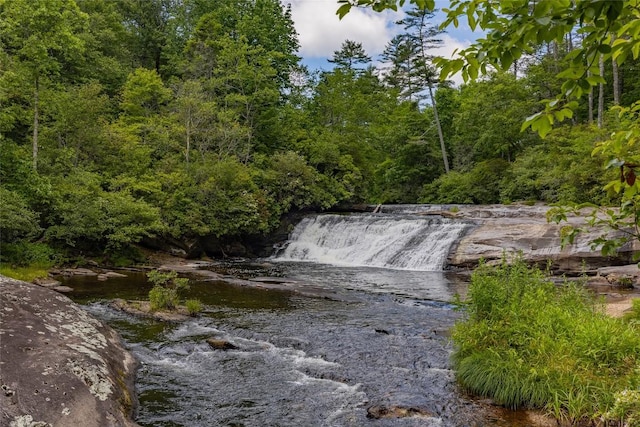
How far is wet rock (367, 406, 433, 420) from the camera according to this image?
18.3 ft

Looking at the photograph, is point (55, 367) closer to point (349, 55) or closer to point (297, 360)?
point (297, 360)

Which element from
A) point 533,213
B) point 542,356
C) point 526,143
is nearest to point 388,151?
point 526,143

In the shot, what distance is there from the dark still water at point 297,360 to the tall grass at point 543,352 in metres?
0.52

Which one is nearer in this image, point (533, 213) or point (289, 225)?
point (533, 213)

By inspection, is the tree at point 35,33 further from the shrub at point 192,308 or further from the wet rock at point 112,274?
the shrub at point 192,308

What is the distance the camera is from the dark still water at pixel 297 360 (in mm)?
5680

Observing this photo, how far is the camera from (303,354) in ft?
26.4

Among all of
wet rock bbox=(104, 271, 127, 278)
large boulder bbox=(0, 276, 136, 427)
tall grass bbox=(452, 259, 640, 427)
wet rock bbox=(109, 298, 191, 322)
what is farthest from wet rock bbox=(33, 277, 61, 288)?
tall grass bbox=(452, 259, 640, 427)

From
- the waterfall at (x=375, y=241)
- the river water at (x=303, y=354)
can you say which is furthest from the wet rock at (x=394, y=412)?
the waterfall at (x=375, y=241)

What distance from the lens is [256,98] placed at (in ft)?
96.2

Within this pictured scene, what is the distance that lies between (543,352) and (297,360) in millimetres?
3824

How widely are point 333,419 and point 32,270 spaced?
12.9 metres

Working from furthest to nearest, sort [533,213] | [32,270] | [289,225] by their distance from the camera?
[289,225], [533,213], [32,270]

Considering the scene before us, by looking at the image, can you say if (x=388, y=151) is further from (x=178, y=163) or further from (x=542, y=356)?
(x=542, y=356)
